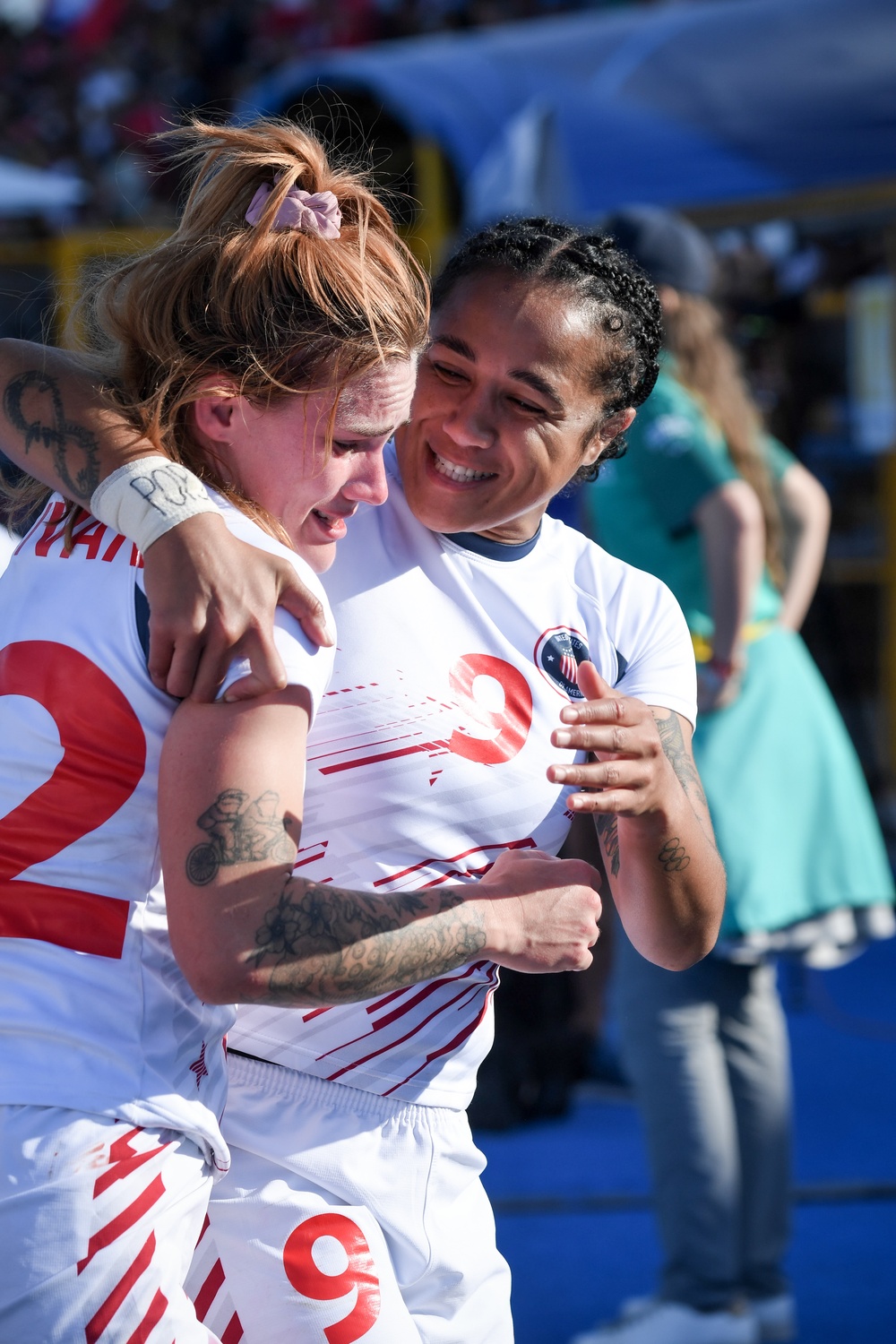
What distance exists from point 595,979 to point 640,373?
2910 mm

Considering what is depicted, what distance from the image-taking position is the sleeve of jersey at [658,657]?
1.64m

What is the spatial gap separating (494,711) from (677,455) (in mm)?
1644

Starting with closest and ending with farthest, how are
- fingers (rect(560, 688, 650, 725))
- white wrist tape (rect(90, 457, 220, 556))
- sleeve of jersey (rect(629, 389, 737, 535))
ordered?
white wrist tape (rect(90, 457, 220, 556))
fingers (rect(560, 688, 650, 725))
sleeve of jersey (rect(629, 389, 737, 535))

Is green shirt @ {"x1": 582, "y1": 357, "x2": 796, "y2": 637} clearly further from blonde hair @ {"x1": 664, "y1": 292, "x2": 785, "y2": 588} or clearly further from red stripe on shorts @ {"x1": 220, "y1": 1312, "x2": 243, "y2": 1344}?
red stripe on shorts @ {"x1": 220, "y1": 1312, "x2": 243, "y2": 1344}

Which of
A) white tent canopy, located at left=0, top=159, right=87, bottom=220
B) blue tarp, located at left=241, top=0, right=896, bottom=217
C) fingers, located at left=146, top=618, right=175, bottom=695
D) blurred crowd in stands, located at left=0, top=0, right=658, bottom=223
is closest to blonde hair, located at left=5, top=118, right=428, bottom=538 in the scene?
fingers, located at left=146, top=618, right=175, bottom=695

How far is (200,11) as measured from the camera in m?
11.0

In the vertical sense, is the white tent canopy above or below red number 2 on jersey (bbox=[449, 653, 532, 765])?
above

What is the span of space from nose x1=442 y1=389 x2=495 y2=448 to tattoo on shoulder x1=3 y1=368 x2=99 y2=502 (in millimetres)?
404

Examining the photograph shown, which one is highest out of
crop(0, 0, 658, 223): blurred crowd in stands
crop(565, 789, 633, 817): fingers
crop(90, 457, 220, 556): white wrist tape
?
crop(0, 0, 658, 223): blurred crowd in stands

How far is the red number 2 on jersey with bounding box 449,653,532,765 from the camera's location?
1.52 m

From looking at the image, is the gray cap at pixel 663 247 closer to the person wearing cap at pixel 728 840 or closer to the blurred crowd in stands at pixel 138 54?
the person wearing cap at pixel 728 840

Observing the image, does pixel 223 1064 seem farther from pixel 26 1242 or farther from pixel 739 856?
pixel 739 856

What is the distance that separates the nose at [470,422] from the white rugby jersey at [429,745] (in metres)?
0.10

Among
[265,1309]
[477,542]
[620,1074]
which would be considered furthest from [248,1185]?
[620,1074]
